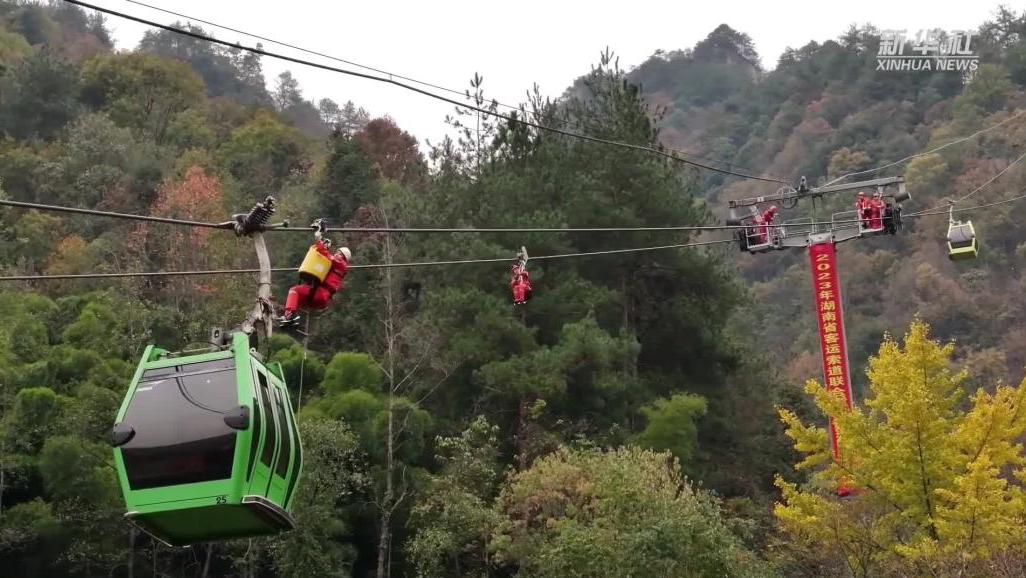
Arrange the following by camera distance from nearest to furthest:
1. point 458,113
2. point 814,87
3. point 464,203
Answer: point 464,203 → point 458,113 → point 814,87

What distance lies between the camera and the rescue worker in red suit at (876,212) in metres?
26.0

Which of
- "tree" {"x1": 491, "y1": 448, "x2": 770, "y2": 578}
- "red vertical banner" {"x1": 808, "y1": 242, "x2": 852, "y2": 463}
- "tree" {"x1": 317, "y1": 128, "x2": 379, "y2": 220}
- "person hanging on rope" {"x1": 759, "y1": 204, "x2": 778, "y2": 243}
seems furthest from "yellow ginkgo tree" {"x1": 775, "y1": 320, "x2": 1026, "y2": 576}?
"tree" {"x1": 317, "y1": 128, "x2": 379, "y2": 220}

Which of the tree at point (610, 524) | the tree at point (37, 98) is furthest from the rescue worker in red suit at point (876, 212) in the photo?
the tree at point (37, 98)

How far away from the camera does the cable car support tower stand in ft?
85.0

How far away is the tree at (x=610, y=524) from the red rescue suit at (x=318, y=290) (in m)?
Answer: 13.4

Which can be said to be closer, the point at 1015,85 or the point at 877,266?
the point at 877,266

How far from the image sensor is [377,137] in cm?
6038

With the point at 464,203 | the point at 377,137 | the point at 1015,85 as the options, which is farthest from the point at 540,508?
the point at 1015,85

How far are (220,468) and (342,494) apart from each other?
18636mm

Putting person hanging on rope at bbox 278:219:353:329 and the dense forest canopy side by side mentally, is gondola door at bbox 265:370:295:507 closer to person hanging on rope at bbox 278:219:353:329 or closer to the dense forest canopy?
person hanging on rope at bbox 278:219:353:329

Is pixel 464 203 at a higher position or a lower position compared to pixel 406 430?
higher

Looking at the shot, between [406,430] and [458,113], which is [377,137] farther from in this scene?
[406,430]

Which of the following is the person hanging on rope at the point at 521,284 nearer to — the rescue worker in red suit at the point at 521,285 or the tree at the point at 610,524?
the rescue worker in red suit at the point at 521,285

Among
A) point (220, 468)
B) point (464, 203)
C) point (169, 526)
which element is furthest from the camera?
point (464, 203)
